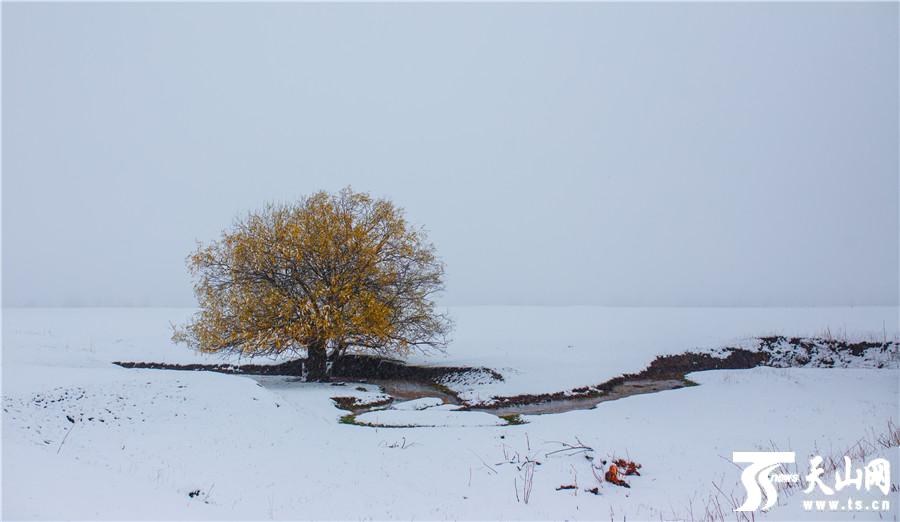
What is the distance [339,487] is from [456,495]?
303 cm

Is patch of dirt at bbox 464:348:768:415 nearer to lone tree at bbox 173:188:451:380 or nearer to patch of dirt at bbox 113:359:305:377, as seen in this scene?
lone tree at bbox 173:188:451:380

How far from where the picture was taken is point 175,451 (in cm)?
1523

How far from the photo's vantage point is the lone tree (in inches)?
1093

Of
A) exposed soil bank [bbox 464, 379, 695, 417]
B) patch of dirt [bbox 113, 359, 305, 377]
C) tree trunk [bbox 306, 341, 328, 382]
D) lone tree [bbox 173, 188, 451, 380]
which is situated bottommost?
exposed soil bank [bbox 464, 379, 695, 417]

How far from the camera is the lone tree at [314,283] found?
27.8 meters

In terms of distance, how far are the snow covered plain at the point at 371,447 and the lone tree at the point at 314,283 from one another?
3.09m

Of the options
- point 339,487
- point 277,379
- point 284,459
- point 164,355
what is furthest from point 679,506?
point 164,355

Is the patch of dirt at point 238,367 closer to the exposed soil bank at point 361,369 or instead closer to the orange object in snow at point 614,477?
the exposed soil bank at point 361,369

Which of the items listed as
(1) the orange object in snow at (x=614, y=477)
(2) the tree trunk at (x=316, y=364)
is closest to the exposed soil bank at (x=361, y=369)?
(2) the tree trunk at (x=316, y=364)

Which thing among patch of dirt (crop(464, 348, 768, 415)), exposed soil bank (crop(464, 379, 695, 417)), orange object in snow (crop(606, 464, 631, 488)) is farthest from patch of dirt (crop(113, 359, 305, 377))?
orange object in snow (crop(606, 464, 631, 488))

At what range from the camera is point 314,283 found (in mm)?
29734

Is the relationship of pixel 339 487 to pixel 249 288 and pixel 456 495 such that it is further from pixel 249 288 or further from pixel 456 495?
pixel 249 288

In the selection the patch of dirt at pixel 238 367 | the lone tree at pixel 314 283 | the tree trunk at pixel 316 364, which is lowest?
the patch of dirt at pixel 238 367

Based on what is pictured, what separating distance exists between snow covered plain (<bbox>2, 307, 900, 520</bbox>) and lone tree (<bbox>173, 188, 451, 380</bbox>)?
3.09m
